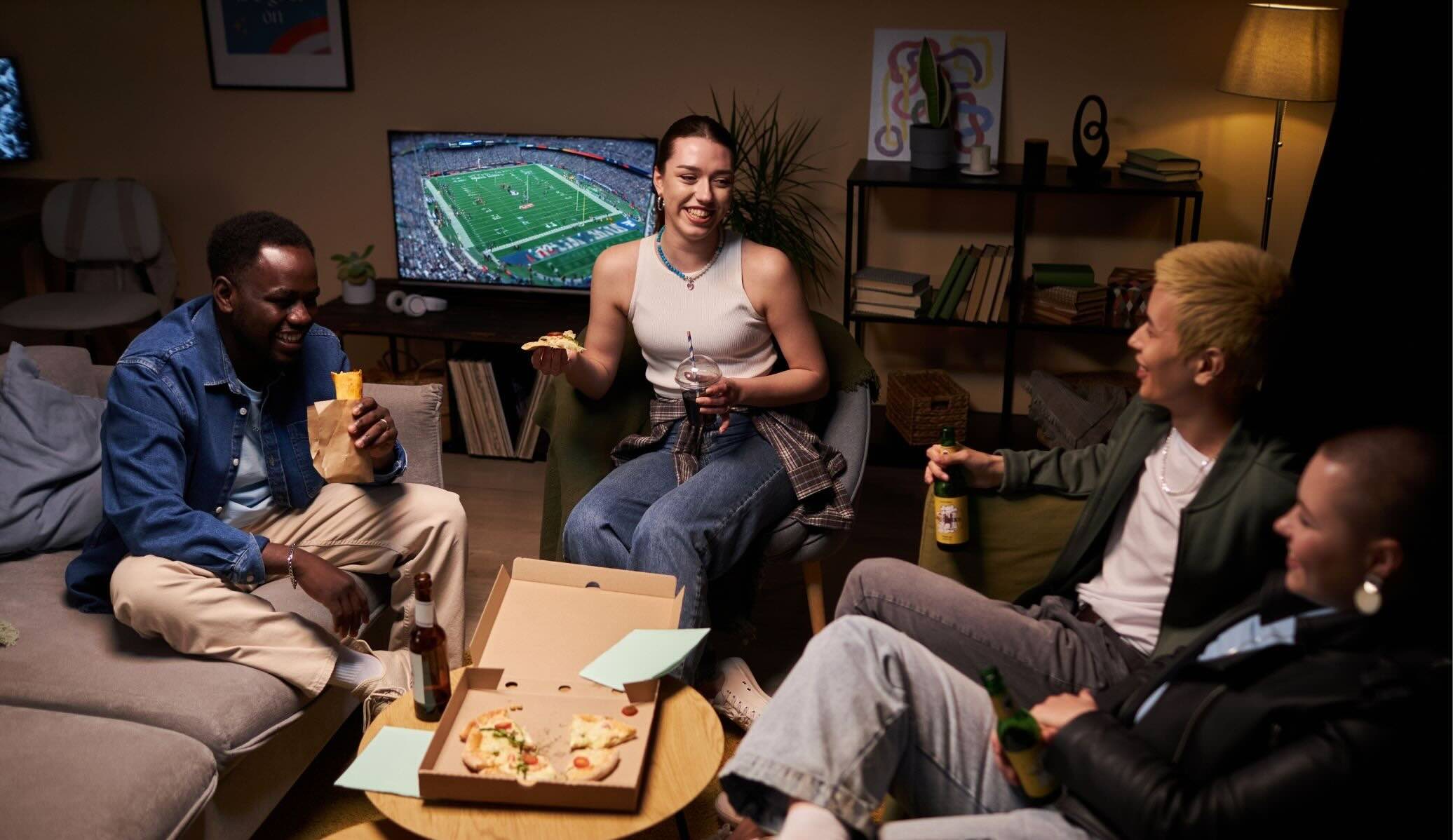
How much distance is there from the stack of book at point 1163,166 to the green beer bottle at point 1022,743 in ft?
8.52

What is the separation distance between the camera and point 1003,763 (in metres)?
1.66

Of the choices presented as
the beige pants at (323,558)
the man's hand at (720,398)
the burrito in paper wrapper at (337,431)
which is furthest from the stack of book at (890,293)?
the burrito in paper wrapper at (337,431)

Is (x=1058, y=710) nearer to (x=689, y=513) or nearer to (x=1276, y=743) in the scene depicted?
(x=1276, y=743)

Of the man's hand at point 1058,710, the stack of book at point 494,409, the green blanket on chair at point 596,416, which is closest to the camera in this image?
the man's hand at point 1058,710

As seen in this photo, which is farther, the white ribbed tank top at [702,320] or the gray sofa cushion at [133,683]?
the white ribbed tank top at [702,320]

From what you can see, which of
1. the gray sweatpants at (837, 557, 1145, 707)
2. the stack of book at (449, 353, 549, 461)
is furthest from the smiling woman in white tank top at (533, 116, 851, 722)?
the stack of book at (449, 353, 549, 461)

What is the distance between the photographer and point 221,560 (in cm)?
227

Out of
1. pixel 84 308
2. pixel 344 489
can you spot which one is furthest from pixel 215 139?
pixel 344 489

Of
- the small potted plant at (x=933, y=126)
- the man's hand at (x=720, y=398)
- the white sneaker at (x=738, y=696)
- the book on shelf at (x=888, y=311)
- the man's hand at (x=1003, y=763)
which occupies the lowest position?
the white sneaker at (x=738, y=696)

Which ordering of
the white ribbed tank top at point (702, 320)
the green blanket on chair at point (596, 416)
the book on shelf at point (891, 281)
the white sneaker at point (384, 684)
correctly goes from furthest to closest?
the book on shelf at point (891, 281)
the green blanket on chair at point (596, 416)
the white ribbed tank top at point (702, 320)
the white sneaker at point (384, 684)

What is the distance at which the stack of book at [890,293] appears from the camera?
4008mm

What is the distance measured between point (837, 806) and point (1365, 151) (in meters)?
1.14

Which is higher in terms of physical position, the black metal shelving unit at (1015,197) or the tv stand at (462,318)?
the black metal shelving unit at (1015,197)

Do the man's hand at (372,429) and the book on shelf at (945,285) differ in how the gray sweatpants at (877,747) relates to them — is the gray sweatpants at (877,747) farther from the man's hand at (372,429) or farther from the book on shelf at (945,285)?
the book on shelf at (945,285)
